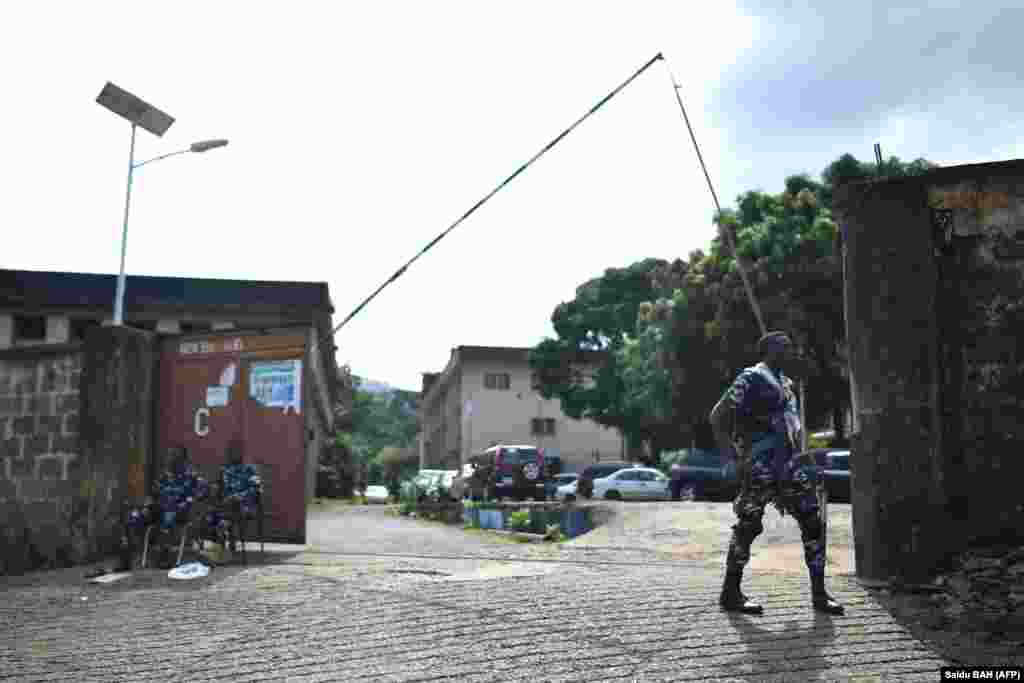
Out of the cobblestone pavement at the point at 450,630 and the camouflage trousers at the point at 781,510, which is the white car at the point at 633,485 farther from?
the camouflage trousers at the point at 781,510

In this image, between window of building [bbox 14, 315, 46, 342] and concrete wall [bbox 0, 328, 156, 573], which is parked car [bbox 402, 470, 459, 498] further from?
concrete wall [bbox 0, 328, 156, 573]

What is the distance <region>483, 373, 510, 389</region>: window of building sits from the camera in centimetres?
Answer: 5034

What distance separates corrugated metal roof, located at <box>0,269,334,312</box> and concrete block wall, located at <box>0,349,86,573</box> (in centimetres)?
2103

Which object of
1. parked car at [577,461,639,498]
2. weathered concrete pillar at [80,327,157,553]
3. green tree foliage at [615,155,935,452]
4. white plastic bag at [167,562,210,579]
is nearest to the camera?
white plastic bag at [167,562,210,579]

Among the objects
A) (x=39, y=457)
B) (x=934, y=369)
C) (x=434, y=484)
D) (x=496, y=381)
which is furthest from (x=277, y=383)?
(x=496, y=381)

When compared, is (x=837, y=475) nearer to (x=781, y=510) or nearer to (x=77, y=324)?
(x=781, y=510)

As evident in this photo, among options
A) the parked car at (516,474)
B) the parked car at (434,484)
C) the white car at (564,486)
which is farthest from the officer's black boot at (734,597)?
the parked car at (434,484)

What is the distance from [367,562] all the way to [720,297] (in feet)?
68.8

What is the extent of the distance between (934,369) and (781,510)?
1899 millimetres

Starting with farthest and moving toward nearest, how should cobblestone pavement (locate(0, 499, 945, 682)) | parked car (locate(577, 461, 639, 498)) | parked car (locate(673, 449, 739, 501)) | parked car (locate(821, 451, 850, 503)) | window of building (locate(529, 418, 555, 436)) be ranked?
window of building (locate(529, 418, 555, 436)) < parked car (locate(577, 461, 639, 498)) < parked car (locate(673, 449, 739, 501)) < parked car (locate(821, 451, 850, 503)) < cobblestone pavement (locate(0, 499, 945, 682))

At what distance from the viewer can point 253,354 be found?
10.8 m

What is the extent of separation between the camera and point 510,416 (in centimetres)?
5059

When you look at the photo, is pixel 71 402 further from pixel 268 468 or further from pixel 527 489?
pixel 527 489

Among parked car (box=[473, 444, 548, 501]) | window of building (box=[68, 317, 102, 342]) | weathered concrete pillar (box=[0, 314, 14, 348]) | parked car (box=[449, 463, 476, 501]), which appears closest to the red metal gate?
parked car (box=[473, 444, 548, 501])
